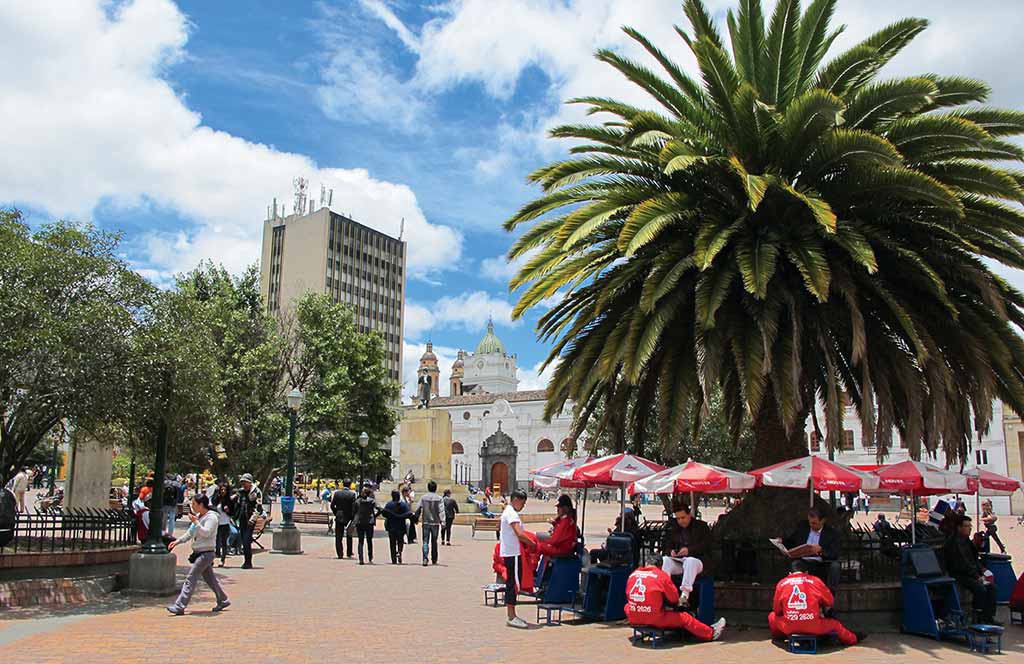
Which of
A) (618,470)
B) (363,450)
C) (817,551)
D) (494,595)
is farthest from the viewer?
(363,450)

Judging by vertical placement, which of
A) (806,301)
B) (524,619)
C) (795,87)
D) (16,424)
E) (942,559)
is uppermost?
(795,87)

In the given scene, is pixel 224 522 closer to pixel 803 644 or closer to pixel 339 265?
pixel 803 644

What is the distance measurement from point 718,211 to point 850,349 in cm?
288

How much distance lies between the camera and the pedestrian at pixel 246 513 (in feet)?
57.8

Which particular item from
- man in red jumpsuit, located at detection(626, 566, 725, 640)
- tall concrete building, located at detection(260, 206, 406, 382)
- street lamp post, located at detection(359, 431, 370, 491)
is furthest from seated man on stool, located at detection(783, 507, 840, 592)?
tall concrete building, located at detection(260, 206, 406, 382)

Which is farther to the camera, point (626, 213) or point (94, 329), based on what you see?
point (626, 213)

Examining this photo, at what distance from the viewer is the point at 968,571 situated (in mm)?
11078

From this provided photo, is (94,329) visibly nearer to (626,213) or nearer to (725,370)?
(626,213)

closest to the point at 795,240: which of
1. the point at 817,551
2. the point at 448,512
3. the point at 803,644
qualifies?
the point at 817,551

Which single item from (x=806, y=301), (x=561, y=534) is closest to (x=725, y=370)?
(x=806, y=301)

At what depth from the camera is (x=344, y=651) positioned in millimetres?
9070

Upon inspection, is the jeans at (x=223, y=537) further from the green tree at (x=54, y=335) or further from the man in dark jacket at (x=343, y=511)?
the green tree at (x=54, y=335)

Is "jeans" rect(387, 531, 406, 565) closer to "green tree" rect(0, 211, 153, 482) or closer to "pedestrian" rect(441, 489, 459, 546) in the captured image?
"pedestrian" rect(441, 489, 459, 546)

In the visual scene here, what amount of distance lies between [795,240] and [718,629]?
550cm
